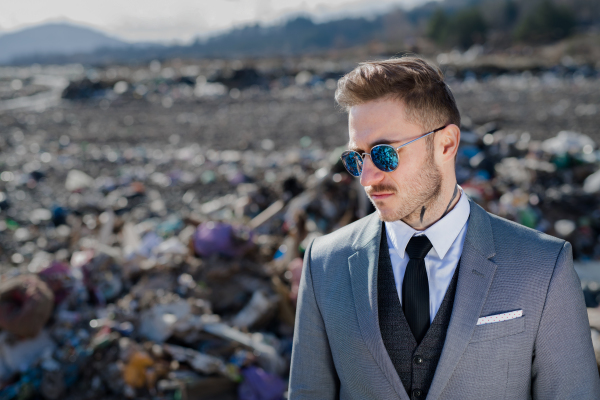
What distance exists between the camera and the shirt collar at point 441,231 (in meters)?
1.36

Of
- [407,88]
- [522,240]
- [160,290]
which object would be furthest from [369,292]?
[160,290]

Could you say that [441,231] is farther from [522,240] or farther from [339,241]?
[339,241]

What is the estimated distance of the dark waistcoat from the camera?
1.28m

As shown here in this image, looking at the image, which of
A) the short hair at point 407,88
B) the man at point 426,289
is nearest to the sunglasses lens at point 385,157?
the man at point 426,289

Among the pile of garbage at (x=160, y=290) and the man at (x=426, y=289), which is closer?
the man at (x=426, y=289)

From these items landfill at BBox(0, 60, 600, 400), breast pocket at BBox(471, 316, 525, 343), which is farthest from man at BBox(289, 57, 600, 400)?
landfill at BBox(0, 60, 600, 400)

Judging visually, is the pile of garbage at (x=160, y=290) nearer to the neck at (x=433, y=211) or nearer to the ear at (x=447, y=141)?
the neck at (x=433, y=211)

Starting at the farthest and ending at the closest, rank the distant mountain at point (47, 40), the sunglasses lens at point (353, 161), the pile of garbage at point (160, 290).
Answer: the distant mountain at point (47, 40) → the pile of garbage at point (160, 290) → the sunglasses lens at point (353, 161)

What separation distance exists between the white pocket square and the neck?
1.04ft

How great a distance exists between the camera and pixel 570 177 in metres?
6.30

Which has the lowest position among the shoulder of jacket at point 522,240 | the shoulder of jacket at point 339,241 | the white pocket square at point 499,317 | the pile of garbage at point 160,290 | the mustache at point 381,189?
the pile of garbage at point 160,290

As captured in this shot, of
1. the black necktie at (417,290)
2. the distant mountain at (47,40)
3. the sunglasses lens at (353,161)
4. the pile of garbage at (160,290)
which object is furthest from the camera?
the distant mountain at (47,40)

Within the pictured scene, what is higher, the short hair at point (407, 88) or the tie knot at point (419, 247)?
the short hair at point (407, 88)

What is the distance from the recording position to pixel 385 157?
133 cm
